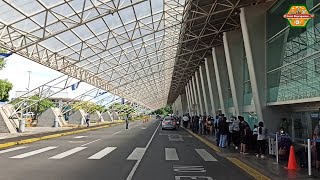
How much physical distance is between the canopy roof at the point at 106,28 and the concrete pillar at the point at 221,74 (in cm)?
126

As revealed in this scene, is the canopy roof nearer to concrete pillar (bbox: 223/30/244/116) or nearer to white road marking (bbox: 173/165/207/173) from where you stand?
concrete pillar (bbox: 223/30/244/116)

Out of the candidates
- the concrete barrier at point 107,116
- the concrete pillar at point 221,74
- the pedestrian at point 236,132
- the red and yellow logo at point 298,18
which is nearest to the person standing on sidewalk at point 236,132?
the pedestrian at point 236,132

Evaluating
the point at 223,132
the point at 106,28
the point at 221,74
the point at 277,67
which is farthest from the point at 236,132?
the point at 221,74

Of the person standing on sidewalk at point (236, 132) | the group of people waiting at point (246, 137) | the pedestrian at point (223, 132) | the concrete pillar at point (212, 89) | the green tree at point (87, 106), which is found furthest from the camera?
the green tree at point (87, 106)

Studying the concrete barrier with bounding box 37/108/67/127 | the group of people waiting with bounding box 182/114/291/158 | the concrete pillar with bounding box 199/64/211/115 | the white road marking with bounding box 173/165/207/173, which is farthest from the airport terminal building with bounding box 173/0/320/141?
the concrete barrier with bounding box 37/108/67/127

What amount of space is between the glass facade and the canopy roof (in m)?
3.45

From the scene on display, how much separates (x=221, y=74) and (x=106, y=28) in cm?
1244

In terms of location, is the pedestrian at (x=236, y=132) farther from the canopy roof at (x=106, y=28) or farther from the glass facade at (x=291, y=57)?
the canopy roof at (x=106, y=28)

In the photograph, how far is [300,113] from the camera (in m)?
18.7

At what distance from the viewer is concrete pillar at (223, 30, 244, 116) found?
2911 cm

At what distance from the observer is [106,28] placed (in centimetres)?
3067

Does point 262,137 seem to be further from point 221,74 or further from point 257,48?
point 221,74

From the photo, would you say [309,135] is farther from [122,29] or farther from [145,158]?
[122,29]

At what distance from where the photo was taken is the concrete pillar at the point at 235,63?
29.1 meters
